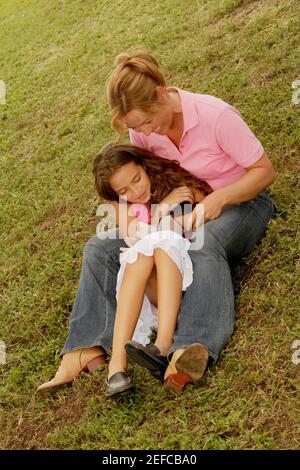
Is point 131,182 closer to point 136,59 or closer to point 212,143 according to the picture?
point 212,143

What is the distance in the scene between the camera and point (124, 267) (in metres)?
3.87

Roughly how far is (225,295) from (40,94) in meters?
6.31

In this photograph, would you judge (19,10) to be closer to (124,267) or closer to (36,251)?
(36,251)

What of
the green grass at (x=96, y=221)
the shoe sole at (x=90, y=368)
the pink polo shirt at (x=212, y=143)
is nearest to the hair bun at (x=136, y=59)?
the pink polo shirt at (x=212, y=143)

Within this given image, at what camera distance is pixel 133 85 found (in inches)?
150

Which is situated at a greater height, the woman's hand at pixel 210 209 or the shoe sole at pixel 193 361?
the woman's hand at pixel 210 209

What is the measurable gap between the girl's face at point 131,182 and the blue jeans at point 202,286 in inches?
11.6

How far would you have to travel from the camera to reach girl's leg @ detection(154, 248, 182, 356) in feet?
11.7

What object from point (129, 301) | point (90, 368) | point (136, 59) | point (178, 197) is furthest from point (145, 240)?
point (136, 59)

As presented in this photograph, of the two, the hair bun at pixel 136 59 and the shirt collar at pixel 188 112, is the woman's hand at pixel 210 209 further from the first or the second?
the hair bun at pixel 136 59

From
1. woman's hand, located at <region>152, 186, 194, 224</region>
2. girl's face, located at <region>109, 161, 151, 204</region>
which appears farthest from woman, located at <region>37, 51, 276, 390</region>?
girl's face, located at <region>109, 161, 151, 204</region>

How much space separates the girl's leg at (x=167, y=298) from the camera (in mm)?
3580

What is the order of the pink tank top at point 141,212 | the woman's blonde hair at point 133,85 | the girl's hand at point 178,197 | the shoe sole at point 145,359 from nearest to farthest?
the shoe sole at point 145,359 → the woman's blonde hair at point 133,85 → the girl's hand at point 178,197 → the pink tank top at point 141,212

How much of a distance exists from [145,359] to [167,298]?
359 millimetres
